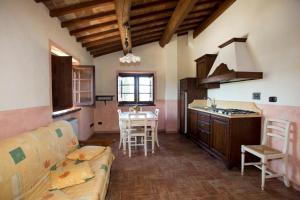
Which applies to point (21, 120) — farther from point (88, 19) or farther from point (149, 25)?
point (149, 25)

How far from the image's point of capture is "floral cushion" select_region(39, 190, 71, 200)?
1.58 metres

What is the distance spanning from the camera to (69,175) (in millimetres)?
1922

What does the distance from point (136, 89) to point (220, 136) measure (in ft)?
11.5

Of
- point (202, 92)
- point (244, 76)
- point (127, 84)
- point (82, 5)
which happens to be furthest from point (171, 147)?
point (82, 5)

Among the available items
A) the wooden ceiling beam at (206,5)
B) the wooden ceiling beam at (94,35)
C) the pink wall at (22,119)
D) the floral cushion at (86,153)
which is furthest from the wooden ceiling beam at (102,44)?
the floral cushion at (86,153)

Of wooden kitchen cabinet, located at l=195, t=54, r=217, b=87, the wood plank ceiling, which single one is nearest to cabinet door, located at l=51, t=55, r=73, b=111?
the wood plank ceiling

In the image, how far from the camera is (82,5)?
9.50 ft

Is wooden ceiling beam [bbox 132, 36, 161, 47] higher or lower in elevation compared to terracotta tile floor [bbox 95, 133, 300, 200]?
higher

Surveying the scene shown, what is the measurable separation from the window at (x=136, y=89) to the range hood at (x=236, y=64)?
288 cm

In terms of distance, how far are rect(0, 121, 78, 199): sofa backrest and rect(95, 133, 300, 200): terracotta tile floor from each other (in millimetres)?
900

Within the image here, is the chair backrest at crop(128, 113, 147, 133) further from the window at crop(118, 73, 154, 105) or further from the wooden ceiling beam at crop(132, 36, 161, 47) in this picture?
the wooden ceiling beam at crop(132, 36, 161, 47)

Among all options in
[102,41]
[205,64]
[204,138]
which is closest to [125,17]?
[102,41]

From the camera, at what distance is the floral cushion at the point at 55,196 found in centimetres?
158

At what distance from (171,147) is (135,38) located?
10.3 ft
